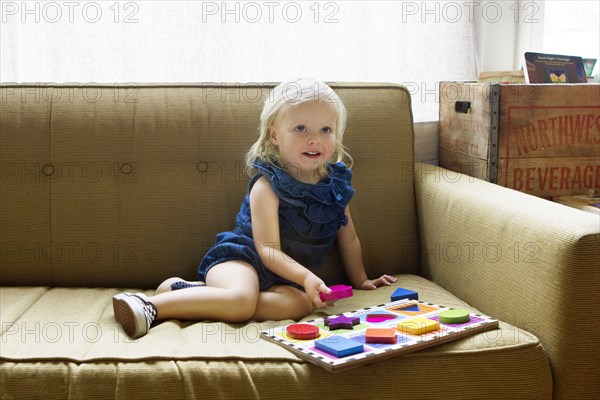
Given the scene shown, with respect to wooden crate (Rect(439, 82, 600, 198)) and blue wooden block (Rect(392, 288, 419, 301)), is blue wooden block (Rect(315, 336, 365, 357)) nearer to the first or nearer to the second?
blue wooden block (Rect(392, 288, 419, 301))

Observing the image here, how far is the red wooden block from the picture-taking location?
1431mm

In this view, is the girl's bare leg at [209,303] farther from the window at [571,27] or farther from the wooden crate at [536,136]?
the window at [571,27]

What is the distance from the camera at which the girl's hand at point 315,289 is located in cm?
158

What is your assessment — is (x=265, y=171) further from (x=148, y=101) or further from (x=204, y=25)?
(x=204, y=25)

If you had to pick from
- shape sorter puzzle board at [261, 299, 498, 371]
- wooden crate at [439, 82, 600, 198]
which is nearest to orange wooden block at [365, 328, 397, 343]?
shape sorter puzzle board at [261, 299, 498, 371]

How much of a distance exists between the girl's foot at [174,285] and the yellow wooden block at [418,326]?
50cm

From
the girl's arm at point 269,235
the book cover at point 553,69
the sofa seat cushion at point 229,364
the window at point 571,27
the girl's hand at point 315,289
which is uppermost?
the window at point 571,27

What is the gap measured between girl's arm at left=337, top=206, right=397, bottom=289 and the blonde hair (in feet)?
0.53

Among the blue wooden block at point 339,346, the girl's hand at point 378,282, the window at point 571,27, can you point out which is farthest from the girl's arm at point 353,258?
the window at point 571,27

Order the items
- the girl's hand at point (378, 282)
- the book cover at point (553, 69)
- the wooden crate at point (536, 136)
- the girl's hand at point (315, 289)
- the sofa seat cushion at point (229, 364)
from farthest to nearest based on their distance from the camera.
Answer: the book cover at point (553, 69) → the wooden crate at point (536, 136) → the girl's hand at point (378, 282) → the girl's hand at point (315, 289) → the sofa seat cushion at point (229, 364)

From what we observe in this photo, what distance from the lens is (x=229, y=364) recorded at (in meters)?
1.35

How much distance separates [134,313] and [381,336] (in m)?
0.46

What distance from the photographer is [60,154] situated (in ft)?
6.19

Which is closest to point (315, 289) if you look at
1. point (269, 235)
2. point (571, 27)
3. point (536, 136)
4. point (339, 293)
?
point (339, 293)
